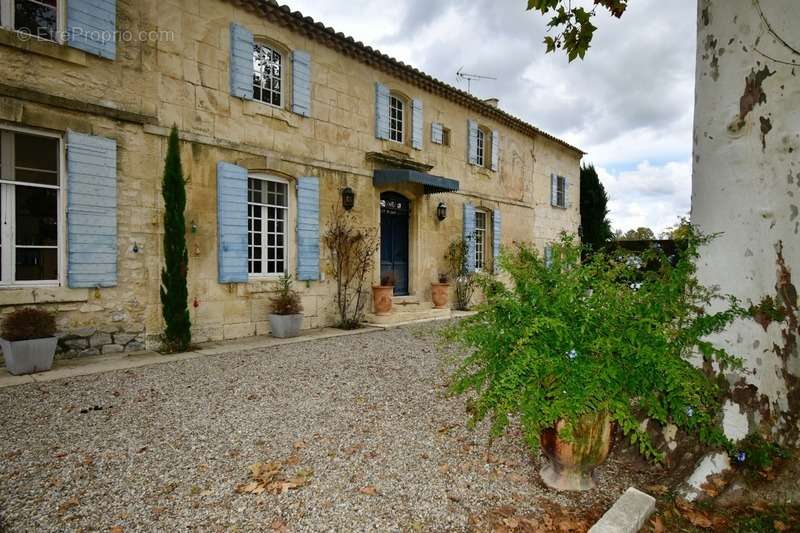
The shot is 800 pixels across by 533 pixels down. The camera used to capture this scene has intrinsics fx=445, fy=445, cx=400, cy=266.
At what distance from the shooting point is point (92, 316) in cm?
583

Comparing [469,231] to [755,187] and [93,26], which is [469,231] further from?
[755,187]

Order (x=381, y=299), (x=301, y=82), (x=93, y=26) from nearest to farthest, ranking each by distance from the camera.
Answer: (x=93, y=26) < (x=301, y=82) < (x=381, y=299)

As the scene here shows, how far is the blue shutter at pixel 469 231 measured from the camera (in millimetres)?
11492

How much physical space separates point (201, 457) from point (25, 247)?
14.4 ft

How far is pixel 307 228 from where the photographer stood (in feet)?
26.2

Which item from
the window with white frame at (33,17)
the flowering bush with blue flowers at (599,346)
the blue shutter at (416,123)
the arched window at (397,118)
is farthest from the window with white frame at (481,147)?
the flowering bush with blue flowers at (599,346)

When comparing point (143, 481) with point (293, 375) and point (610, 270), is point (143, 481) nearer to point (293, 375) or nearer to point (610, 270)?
point (293, 375)

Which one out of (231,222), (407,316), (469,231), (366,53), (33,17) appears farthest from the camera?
(469,231)

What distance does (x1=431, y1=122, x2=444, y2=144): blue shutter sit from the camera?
10.7m

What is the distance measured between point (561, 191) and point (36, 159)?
14.5 m

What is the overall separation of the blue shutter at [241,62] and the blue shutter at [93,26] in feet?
5.33

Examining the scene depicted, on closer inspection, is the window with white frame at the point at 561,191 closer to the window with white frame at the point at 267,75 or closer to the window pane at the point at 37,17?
the window with white frame at the point at 267,75

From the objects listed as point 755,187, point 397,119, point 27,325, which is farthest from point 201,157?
point 755,187

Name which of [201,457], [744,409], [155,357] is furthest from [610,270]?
[155,357]
